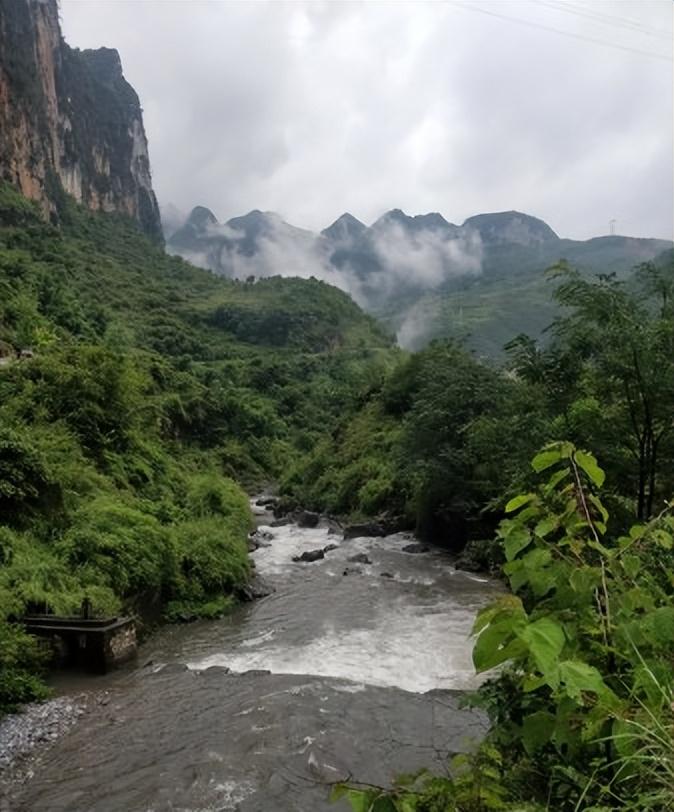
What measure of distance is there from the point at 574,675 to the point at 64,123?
4571 inches

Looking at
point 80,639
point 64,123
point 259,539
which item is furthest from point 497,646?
point 64,123

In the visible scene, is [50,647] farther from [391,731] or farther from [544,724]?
[544,724]

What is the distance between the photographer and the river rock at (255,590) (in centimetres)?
1720

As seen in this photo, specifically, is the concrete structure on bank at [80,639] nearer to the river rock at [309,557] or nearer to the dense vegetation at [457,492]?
the dense vegetation at [457,492]

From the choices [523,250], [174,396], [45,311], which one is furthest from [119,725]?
[523,250]

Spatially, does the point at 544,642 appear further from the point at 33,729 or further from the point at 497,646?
the point at 33,729

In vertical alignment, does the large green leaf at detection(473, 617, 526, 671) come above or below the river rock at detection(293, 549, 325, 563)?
above

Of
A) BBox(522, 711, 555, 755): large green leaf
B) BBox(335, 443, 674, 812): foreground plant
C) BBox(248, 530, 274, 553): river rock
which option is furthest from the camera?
BBox(248, 530, 274, 553): river rock

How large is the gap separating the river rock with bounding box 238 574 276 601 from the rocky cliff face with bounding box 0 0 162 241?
→ 7047cm

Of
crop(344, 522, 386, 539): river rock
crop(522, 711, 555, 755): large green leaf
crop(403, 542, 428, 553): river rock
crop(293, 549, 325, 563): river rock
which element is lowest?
crop(403, 542, 428, 553): river rock

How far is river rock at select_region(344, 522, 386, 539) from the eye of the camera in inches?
1061

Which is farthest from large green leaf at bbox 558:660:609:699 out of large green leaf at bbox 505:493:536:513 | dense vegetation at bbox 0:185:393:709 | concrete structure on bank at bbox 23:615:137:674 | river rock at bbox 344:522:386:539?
river rock at bbox 344:522:386:539

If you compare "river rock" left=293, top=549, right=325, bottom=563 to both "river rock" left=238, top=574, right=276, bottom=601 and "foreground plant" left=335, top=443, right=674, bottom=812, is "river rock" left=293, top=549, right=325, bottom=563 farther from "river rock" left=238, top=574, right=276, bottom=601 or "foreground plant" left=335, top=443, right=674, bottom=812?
"foreground plant" left=335, top=443, right=674, bottom=812

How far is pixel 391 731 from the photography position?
9.30m
